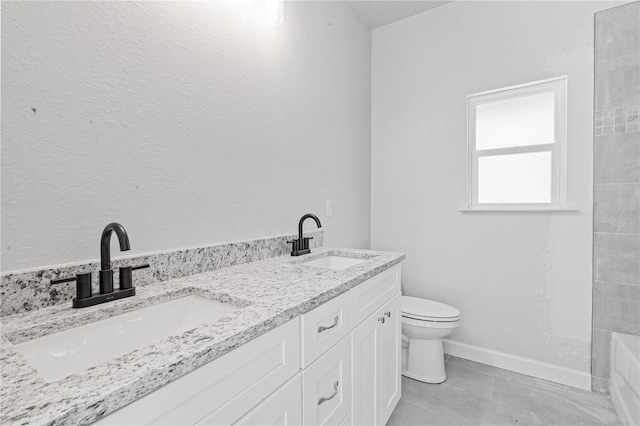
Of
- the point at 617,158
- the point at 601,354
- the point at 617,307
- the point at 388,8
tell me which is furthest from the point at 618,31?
the point at 601,354

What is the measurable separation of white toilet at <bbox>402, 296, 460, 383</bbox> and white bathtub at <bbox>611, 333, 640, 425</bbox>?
2.73 feet

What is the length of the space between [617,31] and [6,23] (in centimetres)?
292

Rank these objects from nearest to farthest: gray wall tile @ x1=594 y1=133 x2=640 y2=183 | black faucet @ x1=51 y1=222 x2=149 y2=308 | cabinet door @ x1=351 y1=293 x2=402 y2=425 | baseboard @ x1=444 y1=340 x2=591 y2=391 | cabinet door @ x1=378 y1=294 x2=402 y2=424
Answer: black faucet @ x1=51 y1=222 x2=149 y2=308 < cabinet door @ x1=351 y1=293 x2=402 y2=425 < cabinet door @ x1=378 y1=294 x2=402 y2=424 < gray wall tile @ x1=594 y1=133 x2=640 y2=183 < baseboard @ x1=444 y1=340 x2=591 y2=391

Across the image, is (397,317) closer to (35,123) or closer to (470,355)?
(470,355)

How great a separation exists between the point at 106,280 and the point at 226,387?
50cm

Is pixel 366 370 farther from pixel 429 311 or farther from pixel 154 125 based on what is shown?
pixel 154 125

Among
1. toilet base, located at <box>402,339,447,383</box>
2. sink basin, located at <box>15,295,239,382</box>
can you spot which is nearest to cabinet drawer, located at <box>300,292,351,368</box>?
sink basin, located at <box>15,295,239,382</box>

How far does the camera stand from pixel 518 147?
2156mm

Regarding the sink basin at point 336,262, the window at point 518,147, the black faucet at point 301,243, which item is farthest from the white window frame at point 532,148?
the black faucet at point 301,243

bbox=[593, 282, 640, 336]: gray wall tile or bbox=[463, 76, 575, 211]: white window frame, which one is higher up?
bbox=[463, 76, 575, 211]: white window frame

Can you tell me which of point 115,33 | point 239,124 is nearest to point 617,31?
point 239,124

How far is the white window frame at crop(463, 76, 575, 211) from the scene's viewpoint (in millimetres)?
1977

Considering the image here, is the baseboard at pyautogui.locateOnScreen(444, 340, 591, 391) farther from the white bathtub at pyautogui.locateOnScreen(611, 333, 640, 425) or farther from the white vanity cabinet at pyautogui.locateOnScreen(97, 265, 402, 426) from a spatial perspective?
the white vanity cabinet at pyautogui.locateOnScreen(97, 265, 402, 426)

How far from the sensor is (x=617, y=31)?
181 centimetres
